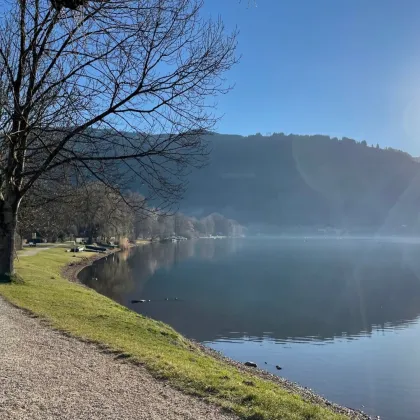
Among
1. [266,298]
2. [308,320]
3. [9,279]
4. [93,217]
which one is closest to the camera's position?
[9,279]

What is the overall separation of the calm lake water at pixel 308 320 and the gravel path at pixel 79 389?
10.5m

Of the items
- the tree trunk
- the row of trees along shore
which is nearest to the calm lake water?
the row of trees along shore

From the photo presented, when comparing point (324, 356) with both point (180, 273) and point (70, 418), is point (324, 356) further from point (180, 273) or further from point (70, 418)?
point (180, 273)

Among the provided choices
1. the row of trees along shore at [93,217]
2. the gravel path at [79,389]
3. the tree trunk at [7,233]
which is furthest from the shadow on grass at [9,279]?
the gravel path at [79,389]

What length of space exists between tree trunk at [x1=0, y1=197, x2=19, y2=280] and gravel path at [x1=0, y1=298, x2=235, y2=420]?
8.63 m

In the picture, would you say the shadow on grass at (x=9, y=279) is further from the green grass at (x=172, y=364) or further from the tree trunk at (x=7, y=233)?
the green grass at (x=172, y=364)

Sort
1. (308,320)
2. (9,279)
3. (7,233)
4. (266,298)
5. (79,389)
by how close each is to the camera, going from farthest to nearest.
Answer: (266,298) < (308,320) < (9,279) < (7,233) < (79,389)

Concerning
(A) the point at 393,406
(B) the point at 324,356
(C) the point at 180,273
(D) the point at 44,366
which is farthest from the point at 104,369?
(C) the point at 180,273

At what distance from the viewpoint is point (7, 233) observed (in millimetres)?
17828

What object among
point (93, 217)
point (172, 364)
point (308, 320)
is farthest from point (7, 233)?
point (93, 217)

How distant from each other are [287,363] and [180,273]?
116ft

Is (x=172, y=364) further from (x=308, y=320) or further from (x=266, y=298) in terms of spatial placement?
(x=266, y=298)

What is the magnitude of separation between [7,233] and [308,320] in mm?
20108

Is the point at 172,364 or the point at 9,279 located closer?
the point at 172,364
